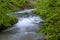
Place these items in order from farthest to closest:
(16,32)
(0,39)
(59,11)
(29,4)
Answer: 1. (29,4)
2. (16,32)
3. (0,39)
4. (59,11)

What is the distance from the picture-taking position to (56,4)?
6.00m

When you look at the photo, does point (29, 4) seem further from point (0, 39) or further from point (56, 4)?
point (56, 4)

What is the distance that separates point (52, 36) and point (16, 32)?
4.58 m

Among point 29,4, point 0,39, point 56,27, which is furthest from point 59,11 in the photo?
point 29,4

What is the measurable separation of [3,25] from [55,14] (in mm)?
5074

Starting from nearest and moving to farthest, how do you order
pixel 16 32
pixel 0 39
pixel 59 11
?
pixel 59 11
pixel 0 39
pixel 16 32

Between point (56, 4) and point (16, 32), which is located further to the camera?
point (16, 32)

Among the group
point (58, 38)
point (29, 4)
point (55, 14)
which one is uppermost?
point (55, 14)

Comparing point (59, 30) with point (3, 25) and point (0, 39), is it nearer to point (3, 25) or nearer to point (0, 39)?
point (0, 39)

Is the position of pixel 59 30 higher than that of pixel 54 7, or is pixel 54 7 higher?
pixel 54 7

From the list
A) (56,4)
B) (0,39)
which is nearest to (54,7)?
(56,4)

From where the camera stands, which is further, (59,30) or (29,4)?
(29,4)

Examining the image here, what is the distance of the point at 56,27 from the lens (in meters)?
6.09

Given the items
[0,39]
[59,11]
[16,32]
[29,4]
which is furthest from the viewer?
[29,4]
